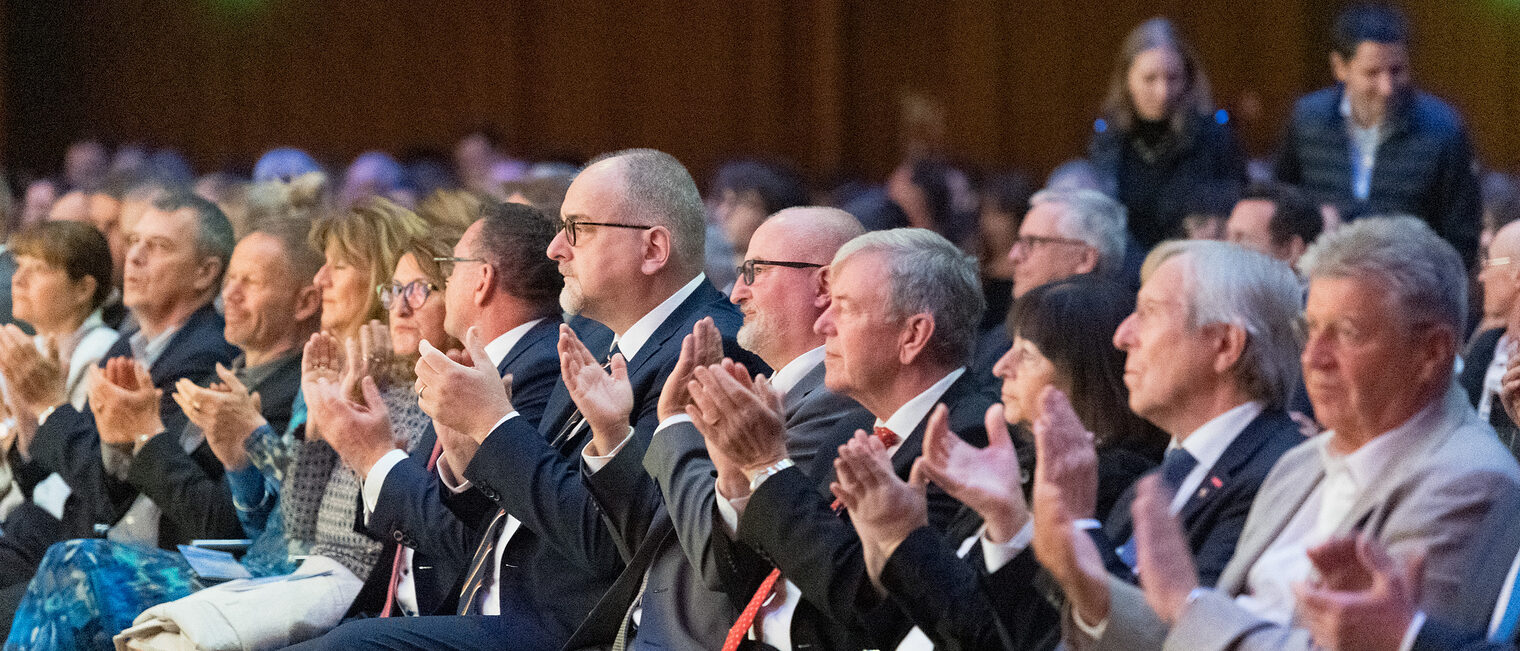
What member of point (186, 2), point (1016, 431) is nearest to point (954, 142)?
point (186, 2)

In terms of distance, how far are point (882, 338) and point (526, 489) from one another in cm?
66

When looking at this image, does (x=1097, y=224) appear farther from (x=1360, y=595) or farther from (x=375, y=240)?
(x=1360, y=595)

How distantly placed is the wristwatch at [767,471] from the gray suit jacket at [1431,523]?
694 millimetres

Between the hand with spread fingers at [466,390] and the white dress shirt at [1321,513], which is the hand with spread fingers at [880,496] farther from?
the hand with spread fingers at [466,390]

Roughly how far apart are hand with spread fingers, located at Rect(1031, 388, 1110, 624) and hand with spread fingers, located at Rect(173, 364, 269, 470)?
226 centimetres

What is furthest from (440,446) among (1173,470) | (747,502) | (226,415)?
(1173,470)

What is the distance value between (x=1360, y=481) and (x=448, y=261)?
2.08m

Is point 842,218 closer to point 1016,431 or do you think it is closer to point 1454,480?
point 1016,431

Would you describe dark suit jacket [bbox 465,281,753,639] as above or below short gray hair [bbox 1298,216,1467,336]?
below

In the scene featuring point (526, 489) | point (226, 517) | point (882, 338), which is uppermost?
point (882, 338)

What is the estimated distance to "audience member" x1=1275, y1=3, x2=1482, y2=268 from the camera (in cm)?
502

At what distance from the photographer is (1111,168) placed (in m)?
5.80

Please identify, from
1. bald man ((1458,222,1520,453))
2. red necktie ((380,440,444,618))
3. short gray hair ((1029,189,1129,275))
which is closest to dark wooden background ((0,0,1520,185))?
short gray hair ((1029,189,1129,275))

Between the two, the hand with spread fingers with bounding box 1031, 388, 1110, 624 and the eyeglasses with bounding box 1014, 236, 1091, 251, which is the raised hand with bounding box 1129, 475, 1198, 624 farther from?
the eyeglasses with bounding box 1014, 236, 1091, 251
